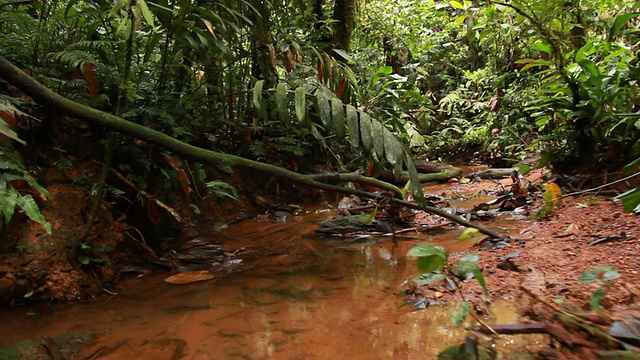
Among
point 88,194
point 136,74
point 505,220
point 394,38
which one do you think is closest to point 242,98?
point 136,74

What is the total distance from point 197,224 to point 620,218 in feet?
9.45

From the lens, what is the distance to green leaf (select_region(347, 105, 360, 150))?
2168 mm

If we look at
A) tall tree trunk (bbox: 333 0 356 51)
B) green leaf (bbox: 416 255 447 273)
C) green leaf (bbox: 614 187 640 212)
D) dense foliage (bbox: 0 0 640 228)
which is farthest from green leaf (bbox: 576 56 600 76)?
tall tree trunk (bbox: 333 0 356 51)

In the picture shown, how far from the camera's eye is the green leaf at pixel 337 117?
85.0 inches

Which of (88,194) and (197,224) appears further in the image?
(197,224)

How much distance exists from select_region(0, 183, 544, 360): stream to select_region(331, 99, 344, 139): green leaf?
0.79 m

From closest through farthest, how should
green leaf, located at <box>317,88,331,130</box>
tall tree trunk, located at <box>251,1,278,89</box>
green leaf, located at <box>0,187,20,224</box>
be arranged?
1. green leaf, located at <box>0,187,20,224</box>
2. green leaf, located at <box>317,88,331,130</box>
3. tall tree trunk, located at <box>251,1,278,89</box>

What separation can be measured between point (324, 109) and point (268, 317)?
122cm

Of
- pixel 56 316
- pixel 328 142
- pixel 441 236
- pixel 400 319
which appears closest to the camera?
pixel 400 319

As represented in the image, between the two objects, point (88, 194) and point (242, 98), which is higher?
point (242, 98)

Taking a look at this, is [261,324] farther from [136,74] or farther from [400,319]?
[136,74]

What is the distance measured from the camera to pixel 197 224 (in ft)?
10.2

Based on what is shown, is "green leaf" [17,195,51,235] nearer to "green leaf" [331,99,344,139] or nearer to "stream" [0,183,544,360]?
"stream" [0,183,544,360]

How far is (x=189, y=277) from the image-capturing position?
→ 2.16 meters
